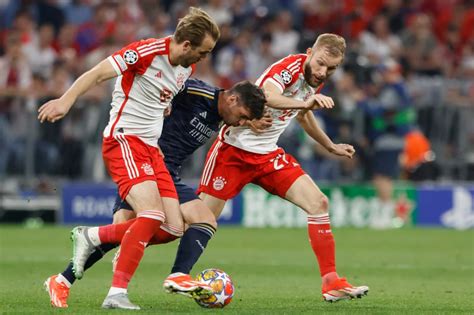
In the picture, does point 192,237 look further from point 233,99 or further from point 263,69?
point 263,69

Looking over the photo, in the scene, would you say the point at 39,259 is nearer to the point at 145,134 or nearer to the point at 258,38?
the point at 145,134

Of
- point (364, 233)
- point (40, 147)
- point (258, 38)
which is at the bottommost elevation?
point (364, 233)

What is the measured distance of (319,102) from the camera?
8.51 meters

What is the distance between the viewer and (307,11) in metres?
22.2

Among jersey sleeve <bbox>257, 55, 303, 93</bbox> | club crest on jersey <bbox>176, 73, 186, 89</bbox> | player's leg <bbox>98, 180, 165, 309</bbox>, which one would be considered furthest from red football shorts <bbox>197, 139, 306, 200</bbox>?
player's leg <bbox>98, 180, 165, 309</bbox>

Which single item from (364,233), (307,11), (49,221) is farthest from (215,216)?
(307,11)

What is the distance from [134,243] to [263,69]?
12065 mm

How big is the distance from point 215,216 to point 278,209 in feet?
33.1

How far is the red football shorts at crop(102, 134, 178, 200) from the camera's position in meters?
8.40

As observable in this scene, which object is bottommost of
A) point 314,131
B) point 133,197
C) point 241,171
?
point 133,197

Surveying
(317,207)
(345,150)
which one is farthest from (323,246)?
(345,150)

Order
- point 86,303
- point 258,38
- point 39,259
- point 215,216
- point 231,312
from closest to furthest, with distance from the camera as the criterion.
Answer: point 231,312
point 86,303
point 215,216
point 39,259
point 258,38

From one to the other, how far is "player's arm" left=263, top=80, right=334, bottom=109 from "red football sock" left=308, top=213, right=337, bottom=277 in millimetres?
1164

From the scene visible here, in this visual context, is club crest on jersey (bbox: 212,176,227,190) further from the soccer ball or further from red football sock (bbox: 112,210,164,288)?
red football sock (bbox: 112,210,164,288)
